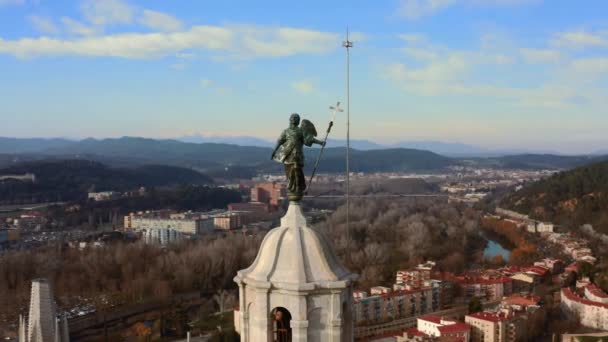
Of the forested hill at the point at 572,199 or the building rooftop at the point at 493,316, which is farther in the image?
the forested hill at the point at 572,199

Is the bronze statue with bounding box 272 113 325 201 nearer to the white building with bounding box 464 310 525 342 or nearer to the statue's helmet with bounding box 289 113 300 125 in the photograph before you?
the statue's helmet with bounding box 289 113 300 125

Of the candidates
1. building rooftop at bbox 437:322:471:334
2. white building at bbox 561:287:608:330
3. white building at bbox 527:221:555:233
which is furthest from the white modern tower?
white building at bbox 527:221:555:233

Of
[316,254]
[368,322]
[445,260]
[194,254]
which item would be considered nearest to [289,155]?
[316,254]

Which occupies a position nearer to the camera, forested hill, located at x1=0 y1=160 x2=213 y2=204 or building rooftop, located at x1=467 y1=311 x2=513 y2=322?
building rooftop, located at x1=467 y1=311 x2=513 y2=322

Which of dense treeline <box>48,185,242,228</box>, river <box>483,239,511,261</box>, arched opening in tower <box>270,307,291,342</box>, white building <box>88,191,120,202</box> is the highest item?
arched opening in tower <box>270,307,291,342</box>

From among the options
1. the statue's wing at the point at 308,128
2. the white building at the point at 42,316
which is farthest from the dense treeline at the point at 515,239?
the statue's wing at the point at 308,128

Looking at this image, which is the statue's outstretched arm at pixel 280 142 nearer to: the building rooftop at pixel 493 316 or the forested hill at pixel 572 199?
the building rooftop at pixel 493 316
